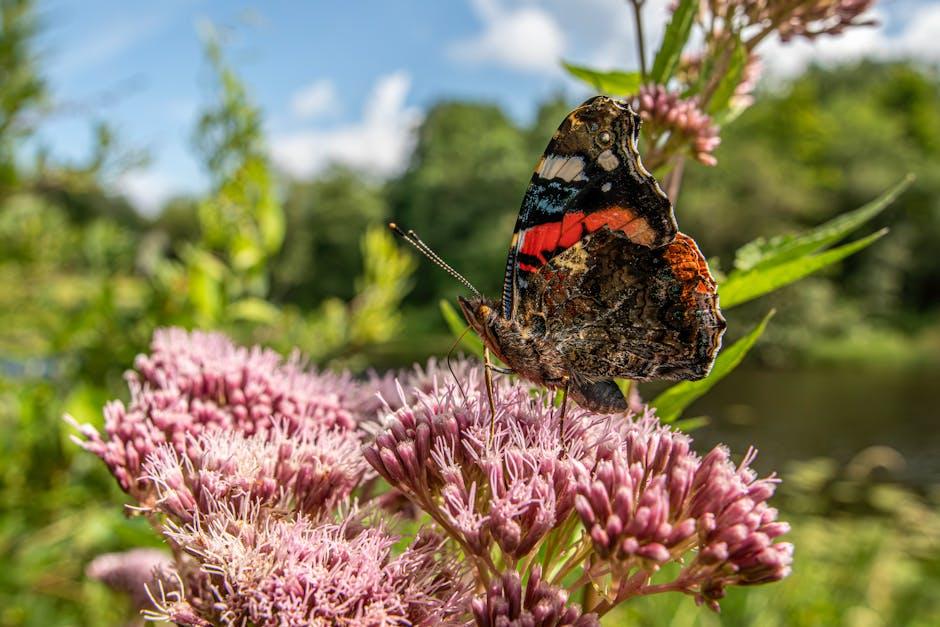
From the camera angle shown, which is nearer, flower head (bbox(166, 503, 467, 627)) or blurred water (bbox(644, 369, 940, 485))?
flower head (bbox(166, 503, 467, 627))

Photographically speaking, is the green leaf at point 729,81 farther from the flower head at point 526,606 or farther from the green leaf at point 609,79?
the flower head at point 526,606

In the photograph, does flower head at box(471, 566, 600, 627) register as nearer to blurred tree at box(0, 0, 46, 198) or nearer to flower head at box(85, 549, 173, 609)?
flower head at box(85, 549, 173, 609)

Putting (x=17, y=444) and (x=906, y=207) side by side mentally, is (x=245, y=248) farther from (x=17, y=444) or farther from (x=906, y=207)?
(x=906, y=207)

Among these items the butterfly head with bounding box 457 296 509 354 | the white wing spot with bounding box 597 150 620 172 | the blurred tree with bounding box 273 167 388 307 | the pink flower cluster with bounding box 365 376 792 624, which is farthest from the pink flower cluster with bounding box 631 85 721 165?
the blurred tree with bounding box 273 167 388 307

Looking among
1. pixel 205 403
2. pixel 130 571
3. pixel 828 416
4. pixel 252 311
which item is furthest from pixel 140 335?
pixel 828 416

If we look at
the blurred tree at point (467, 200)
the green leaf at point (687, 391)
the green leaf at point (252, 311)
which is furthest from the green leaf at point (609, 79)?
the blurred tree at point (467, 200)

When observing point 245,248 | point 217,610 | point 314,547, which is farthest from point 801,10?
point 245,248

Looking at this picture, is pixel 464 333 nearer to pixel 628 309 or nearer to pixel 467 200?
pixel 628 309
